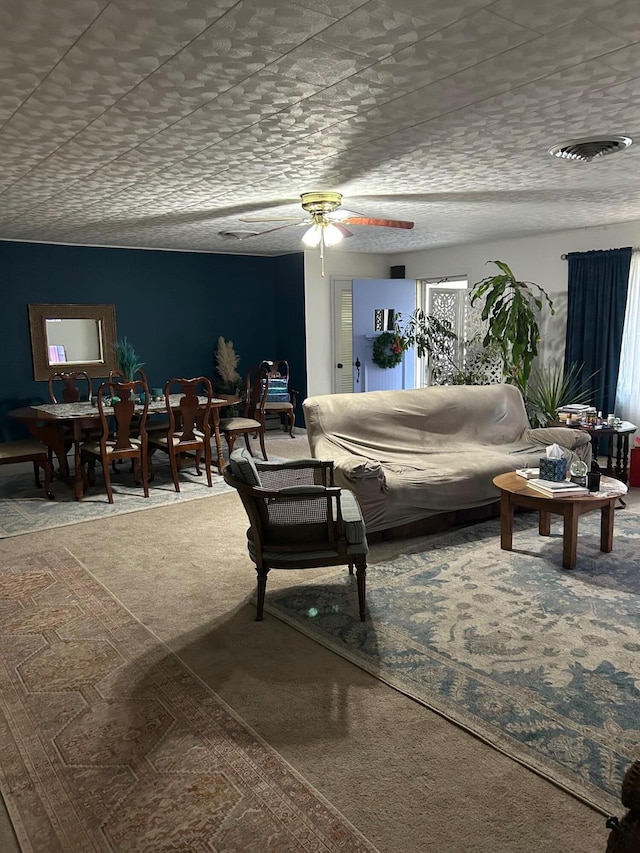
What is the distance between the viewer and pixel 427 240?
7242 millimetres

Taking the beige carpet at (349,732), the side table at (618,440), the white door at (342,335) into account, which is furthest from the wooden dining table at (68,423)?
the side table at (618,440)

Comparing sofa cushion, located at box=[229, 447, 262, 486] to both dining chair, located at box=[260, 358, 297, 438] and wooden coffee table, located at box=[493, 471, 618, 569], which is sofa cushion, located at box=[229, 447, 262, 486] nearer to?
wooden coffee table, located at box=[493, 471, 618, 569]

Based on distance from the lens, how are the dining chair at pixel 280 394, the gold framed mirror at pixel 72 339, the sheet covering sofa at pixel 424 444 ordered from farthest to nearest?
the dining chair at pixel 280 394
the gold framed mirror at pixel 72 339
the sheet covering sofa at pixel 424 444

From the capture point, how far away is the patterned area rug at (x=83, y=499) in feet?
15.9

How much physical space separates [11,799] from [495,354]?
20.9ft

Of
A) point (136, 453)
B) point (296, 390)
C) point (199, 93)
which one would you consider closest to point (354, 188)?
point (199, 93)

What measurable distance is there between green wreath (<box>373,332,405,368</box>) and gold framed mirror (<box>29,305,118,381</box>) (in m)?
3.20

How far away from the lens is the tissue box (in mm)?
3930

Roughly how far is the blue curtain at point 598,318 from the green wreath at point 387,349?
86.4 inches

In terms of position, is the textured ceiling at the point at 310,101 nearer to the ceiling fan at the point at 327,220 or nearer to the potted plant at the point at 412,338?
the ceiling fan at the point at 327,220

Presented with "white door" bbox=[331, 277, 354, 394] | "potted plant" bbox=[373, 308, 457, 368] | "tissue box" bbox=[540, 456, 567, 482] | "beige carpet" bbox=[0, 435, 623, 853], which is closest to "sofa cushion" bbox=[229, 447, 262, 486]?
"beige carpet" bbox=[0, 435, 623, 853]

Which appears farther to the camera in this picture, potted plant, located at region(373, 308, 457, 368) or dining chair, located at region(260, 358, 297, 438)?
potted plant, located at region(373, 308, 457, 368)

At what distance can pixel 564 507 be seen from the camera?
12.1 feet

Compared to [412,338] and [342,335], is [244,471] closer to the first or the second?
[412,338]
